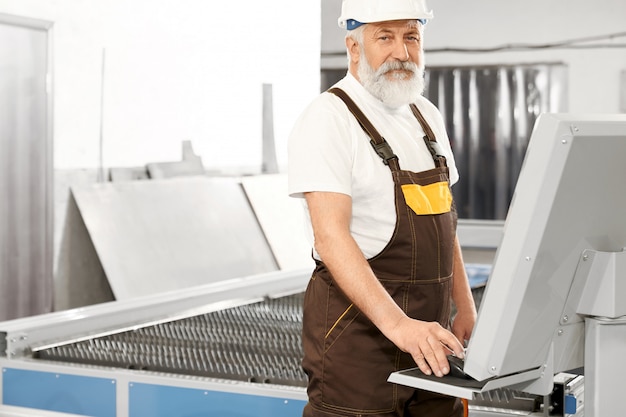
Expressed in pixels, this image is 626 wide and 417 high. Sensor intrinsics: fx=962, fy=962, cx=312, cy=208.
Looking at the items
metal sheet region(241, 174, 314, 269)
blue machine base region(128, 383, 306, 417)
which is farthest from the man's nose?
metal sheet region(241, 174, 314, 269)

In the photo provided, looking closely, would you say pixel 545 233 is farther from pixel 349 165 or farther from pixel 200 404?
pixel 200 404

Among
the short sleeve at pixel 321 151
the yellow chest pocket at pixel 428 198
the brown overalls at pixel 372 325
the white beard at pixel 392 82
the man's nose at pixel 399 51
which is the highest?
the man's nose at pixel 399 51

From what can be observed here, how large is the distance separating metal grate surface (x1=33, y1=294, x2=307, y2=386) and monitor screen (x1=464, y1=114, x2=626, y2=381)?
1.35 m

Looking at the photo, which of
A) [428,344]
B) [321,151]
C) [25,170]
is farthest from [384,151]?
[25,170]

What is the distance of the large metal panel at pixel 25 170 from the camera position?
4281mm

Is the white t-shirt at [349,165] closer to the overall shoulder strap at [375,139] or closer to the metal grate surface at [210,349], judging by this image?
the overall shoulder strap at [375,139]

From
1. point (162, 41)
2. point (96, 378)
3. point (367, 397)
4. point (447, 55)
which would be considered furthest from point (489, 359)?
point (447, 55)

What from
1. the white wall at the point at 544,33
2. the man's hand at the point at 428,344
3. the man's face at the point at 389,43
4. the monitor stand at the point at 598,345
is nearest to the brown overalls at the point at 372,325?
the man's face at the point at 389,43

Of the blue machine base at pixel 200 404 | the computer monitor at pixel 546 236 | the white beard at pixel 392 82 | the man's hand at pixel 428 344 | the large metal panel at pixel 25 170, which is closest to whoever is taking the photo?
the computer monitor at pixel 546 236

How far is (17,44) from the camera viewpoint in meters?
4.30

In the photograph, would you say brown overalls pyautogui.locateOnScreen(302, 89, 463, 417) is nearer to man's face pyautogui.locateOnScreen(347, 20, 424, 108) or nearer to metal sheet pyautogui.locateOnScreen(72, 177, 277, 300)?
man's face pyautogui.locateOnScreen(347, 20, 424, 108)

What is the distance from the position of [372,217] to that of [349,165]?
0.12m

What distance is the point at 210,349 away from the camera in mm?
3025

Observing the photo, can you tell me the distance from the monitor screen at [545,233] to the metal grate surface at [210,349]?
53.3 inches
